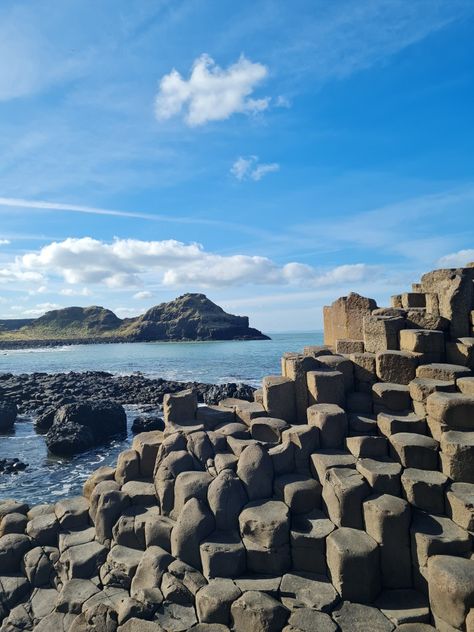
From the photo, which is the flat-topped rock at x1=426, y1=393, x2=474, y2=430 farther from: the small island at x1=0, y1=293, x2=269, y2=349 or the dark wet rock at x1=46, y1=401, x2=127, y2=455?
the small island at x1=0, y1=293, x2=269, y2=349

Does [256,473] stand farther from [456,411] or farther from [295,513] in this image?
[456,411]

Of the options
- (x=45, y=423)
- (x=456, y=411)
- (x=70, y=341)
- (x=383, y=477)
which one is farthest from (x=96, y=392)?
(x=70, y=341)

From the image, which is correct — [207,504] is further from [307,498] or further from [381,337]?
[381,337]

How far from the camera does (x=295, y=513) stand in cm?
723

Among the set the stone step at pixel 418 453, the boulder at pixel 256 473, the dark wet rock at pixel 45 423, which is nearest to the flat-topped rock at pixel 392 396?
the stone step at pixel 418 453

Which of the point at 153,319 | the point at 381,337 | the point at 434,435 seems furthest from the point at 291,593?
the point at 153,319

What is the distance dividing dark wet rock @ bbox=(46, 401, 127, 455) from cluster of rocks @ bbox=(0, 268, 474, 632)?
350 inches

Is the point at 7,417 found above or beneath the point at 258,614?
beneath

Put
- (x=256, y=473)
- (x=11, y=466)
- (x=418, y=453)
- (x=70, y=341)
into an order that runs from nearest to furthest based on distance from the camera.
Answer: (x=418, y=453)
(x=256, y=473)
(x=11, y=466)
(x=70, y=341)

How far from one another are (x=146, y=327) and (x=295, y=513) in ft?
448

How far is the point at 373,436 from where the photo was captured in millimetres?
7711

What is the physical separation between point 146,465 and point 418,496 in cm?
500

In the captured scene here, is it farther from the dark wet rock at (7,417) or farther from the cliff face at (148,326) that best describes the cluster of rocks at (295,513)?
the cliff face at (148,326)

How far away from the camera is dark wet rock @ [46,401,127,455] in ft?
59.8
